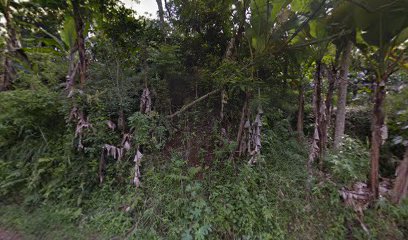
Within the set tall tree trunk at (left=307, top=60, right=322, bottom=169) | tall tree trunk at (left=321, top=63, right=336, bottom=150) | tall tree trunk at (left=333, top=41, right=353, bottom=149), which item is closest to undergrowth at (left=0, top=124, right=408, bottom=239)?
tall tree trunk at (left=307, top=60, right=322, bottom=169)

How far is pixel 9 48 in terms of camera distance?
4480 mm

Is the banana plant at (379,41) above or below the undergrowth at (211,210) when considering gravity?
above

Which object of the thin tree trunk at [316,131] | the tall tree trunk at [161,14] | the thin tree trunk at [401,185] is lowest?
the thin tree trunk at [401,185]

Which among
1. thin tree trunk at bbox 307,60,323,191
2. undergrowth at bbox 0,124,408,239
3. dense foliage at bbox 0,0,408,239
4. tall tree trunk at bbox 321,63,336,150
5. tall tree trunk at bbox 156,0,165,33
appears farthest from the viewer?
tall tree trunk at bbox 156,0,165,33

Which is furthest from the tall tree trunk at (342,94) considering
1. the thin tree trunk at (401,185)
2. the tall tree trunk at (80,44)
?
the tall tree trunk at (80,44)

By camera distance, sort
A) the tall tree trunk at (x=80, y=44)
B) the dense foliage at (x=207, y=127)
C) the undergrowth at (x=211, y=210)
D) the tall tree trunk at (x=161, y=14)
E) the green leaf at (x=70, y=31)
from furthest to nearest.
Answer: the tall tree trunk at (x=161, y=14)
the green leaf at (x=70, y=31)
the tall tree trunk at (x=80, y=44)
the dense foliage at (x=207, y=127)
the undergrowth at (x=211, y=210)

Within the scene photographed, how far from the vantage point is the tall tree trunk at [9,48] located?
4.37 meters

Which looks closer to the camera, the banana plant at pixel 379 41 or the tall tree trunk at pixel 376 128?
the banana plant at pixel 379 41

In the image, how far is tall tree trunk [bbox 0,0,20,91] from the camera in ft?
14.3

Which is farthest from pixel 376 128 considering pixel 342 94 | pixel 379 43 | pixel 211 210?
pixel 211 210

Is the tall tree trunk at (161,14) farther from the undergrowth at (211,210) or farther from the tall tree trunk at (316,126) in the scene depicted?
the tall tree trunk at (316,126)

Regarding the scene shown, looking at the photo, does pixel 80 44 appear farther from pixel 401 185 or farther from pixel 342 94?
pixel 401 185

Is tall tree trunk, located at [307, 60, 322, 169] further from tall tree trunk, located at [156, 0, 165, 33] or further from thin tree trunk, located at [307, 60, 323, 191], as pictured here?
tall tree trunk, located at [156, 0, 165, 33]

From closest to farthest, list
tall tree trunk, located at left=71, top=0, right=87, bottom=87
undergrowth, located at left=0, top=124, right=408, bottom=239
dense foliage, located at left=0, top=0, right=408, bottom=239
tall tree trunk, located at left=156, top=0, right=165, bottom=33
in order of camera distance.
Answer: undergrowth, located at left=0, top=124, right=408, bottom=239
dense foliage, located at left=0, top=0, right=408, bottom=239
tall tree trunk, located at left=71, top=0, right=87, bottom=87
tall tree trunk, located at left=156, top=0, right=165, bottom=33
